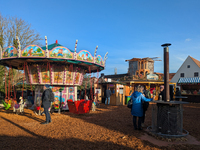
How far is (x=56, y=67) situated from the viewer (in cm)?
1109

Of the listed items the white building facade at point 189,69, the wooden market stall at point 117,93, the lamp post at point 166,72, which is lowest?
the wooden market stall at point 117,93

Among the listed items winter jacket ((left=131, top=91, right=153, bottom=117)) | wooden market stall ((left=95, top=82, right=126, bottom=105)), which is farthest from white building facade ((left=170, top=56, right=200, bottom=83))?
winter jacket ((left=131, top=91, right=153, bottom=117))

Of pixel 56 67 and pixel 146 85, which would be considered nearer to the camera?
pixel 56 67

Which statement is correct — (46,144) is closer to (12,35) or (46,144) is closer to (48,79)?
(48,79)

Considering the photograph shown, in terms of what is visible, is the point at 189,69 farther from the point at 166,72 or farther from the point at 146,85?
the point at 166,72

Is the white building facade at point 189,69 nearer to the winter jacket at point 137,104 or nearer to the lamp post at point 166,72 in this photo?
the lamp post at point 166,72

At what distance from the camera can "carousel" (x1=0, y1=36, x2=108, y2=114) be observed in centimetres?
949

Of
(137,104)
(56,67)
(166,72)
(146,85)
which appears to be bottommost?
(137,104)

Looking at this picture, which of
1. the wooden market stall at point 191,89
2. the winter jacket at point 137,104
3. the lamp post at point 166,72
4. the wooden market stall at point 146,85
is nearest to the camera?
the lamp post at point 166,72

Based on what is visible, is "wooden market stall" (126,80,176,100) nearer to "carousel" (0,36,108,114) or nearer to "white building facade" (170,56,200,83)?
"carousel" (0,36,108,114)

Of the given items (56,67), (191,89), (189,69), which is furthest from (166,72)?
(189,69)

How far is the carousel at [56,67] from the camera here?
949 centimetres

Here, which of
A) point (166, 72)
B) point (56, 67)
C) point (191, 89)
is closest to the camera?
point (166, 72)

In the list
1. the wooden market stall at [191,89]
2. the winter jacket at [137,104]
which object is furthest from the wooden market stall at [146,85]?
the winter jacket at [137,104]
